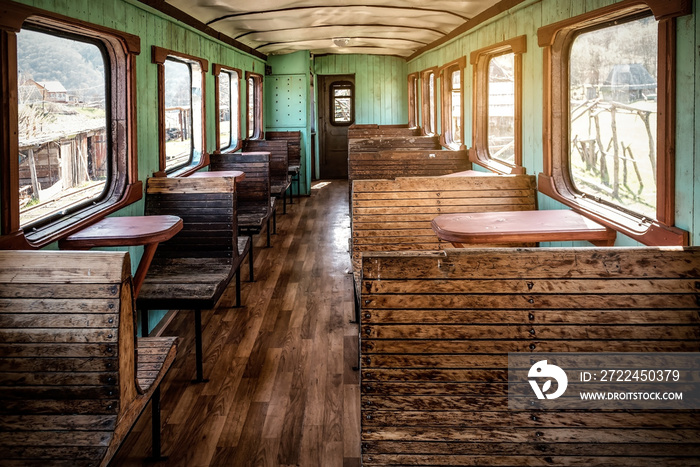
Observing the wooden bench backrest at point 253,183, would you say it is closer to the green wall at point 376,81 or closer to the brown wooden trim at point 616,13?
the brown wooden trim at point 616,13

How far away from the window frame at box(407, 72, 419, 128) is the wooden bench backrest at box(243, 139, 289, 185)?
3489 mm

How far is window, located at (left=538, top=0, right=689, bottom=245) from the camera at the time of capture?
257 centimetres

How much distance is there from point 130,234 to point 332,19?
4204mm

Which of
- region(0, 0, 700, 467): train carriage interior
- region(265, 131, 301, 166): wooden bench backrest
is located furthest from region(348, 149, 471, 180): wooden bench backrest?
region(265, 131, 301, 166): wooden bench backrest

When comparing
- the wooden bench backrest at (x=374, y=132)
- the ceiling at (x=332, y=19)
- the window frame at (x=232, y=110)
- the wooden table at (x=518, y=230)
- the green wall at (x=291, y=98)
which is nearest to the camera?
the wooden table at (x=518, y=230)

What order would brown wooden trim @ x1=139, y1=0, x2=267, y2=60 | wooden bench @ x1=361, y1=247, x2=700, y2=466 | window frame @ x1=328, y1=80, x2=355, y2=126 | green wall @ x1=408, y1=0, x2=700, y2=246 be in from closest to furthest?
wooden bench @ x1=361, y1=247, x2=700, y2=466, green wall @ x1=408, y1=0, x2=700, y2=246, brown wooden trim @ x1=139, y1=0, x2=267, y2=60, window frame @ x1=328, y1=80, x2=355, y2=126

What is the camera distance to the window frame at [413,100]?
11.1 meters

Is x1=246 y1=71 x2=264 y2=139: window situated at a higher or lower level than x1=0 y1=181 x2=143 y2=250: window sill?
higher

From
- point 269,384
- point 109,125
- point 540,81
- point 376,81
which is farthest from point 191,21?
point 376,81

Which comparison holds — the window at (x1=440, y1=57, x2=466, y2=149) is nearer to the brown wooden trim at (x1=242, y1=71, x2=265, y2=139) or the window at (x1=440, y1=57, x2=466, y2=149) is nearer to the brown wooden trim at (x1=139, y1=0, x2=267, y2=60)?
the brown wooden trim at (x1=139, y1=0, x2=267, y2=60)

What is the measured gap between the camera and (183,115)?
6.00 m

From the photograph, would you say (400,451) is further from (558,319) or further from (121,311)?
(121,311)

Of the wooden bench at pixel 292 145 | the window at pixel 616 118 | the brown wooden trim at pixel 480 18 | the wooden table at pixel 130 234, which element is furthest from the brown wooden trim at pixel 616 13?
the wooden bench at pixel 292 145

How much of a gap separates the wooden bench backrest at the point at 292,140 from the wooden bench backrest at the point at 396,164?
4.53m
